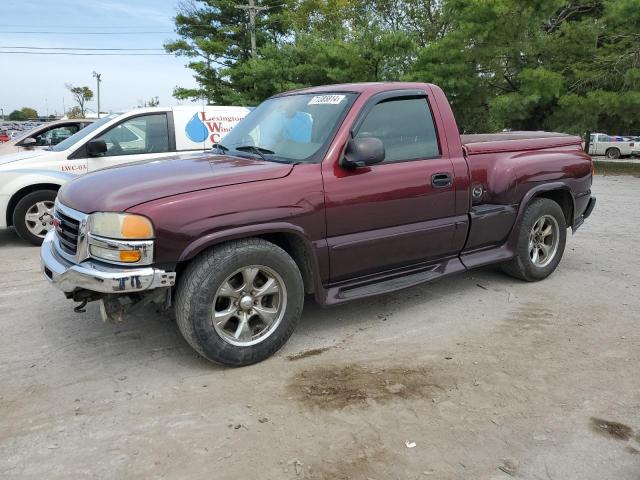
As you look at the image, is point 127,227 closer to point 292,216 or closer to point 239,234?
point 239,234

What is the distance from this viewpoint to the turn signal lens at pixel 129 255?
10.2 ft

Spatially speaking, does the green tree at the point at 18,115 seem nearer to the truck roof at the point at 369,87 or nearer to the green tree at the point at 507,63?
the green tree at the point at 507,63

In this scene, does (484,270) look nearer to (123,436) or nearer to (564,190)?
(564,190)

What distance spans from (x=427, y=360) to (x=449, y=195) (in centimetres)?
139

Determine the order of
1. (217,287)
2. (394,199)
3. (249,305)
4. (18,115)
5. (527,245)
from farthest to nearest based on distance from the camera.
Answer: (18,115)
(527,245)
(394,199)
(249,305)
(217,287)

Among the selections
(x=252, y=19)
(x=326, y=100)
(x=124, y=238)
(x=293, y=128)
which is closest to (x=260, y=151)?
(x=293, y=128)

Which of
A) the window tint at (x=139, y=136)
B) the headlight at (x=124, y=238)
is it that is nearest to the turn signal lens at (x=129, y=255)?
the headlight at (x=124, y=238)

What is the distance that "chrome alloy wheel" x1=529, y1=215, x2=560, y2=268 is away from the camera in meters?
5.28

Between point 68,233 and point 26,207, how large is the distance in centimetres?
400

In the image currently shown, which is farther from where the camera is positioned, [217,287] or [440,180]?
[440,180]

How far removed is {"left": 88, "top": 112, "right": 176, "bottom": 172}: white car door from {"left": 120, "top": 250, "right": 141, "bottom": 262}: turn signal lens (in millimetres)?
4226

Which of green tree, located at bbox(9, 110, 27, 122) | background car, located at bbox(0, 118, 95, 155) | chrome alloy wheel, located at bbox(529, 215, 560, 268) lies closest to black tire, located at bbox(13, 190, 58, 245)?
background car, located at bbox(0, 118, 95, 155)

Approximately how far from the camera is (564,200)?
5.55 meters

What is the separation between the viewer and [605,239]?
7234 millimetres
